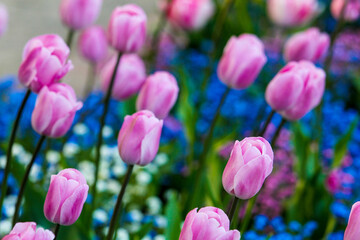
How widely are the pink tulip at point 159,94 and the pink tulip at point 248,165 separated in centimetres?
31

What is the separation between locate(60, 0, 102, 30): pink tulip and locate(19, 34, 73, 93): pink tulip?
40cm

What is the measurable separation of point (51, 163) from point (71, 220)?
42.7 inches

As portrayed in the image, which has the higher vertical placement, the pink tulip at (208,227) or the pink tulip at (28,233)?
the pink tulip at (208,227)

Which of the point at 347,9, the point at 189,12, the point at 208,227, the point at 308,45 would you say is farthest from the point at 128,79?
the point at 347,9

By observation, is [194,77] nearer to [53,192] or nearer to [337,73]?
[337,73]

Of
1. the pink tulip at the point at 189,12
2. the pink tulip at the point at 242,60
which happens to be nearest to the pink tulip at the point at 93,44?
the pink tulip at the point at 189,12

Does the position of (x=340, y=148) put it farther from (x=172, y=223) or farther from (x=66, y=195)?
(x=66, y=195)

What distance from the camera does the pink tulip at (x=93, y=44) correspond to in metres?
1.84

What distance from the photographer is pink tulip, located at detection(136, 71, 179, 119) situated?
3.40 feet

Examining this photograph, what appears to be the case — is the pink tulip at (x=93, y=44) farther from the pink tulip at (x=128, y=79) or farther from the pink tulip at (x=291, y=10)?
the pink tulip at (x=128, y=79)

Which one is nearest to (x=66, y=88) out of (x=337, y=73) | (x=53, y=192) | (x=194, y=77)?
(x=53, y=192)

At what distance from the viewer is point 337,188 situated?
1.61 meters

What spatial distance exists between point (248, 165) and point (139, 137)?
16 centimetres

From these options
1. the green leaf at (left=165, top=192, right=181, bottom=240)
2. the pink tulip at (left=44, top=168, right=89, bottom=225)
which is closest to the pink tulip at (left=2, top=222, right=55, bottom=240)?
the pink tulip at (left=44, top=168, right=89, bottom=225)
